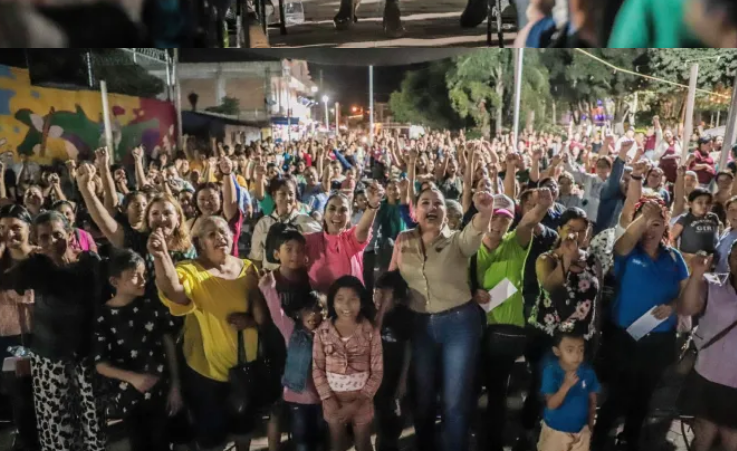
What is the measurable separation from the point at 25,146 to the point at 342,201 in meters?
1.67

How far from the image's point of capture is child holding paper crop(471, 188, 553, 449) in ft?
9.21

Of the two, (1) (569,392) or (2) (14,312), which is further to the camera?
(2) (14,312)

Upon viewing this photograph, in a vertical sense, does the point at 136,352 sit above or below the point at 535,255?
below

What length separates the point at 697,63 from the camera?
2715 millimetres

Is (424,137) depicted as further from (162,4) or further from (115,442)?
(115,442)

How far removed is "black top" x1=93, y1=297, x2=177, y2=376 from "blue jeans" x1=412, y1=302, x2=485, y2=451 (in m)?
1.23

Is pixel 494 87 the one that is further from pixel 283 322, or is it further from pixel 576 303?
pixel 283 322

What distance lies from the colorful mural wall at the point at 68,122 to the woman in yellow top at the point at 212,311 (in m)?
0.64

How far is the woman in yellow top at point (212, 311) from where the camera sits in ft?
8.58

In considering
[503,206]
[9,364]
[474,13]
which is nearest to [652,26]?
[474,13]

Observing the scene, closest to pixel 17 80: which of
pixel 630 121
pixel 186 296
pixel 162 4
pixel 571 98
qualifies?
pixel 162 4

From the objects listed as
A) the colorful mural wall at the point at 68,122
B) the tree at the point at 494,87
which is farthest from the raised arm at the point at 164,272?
the tree at the point at 494,87

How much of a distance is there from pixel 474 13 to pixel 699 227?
1.74 metres

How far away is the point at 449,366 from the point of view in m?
2.84
